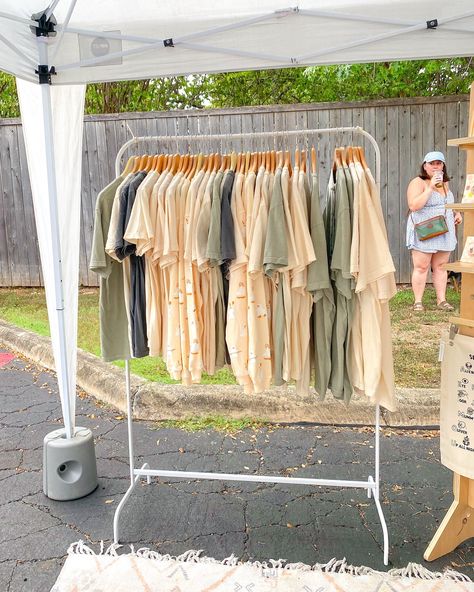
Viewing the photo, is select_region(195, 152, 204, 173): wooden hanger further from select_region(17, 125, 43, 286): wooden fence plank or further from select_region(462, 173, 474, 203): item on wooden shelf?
select_region(17, 125, 43, 286): wooden fence plank

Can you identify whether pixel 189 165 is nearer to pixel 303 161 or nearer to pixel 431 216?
pixel 303 161

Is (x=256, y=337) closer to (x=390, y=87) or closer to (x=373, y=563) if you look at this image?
(x=373, y=563)

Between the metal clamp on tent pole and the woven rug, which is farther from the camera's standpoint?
the metal clamp on tent pole

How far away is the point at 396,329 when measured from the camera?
4.97 m

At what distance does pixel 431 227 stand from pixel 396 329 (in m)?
1.14

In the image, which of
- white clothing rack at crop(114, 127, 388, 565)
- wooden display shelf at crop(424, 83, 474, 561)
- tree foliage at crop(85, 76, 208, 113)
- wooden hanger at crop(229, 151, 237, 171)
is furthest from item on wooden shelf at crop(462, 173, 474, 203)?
tree foliage at crop(85, 76, 208, 113)

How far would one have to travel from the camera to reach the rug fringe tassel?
7.21 ft

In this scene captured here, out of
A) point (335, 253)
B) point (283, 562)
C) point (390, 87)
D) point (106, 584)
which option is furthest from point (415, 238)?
point (106, 584)

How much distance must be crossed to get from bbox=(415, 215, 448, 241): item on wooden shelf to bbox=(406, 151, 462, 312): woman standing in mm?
50

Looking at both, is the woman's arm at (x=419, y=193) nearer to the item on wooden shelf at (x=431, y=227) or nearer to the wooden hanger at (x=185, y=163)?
the item on wooden shelf at (x=431, y=227)

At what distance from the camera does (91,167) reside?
20.9ft

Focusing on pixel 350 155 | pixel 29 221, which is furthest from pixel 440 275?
pixel 29 221

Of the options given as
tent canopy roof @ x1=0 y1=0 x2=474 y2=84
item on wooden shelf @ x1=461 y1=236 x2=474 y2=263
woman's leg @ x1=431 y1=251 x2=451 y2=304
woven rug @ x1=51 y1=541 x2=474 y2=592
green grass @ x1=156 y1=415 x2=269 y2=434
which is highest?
tent canopy roof @ x1=0 y1=0 x2=474 y2=84

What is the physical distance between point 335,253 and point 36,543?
189 centimetres
